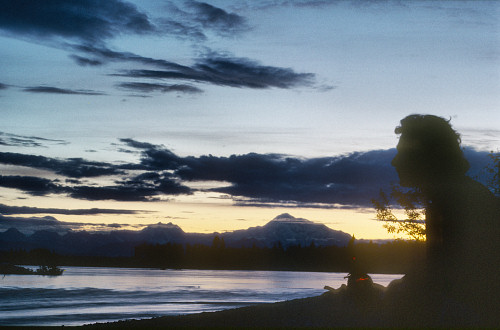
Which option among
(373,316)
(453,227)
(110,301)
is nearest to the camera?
(373,316)

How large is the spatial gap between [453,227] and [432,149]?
3.71 m

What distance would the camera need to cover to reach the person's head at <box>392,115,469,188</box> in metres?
25.5

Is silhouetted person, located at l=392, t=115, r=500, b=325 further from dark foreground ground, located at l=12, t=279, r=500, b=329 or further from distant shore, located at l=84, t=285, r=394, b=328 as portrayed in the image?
distant shore, located at l=84, t=285, r=394, b=328

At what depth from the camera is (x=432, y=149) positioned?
83.9ft

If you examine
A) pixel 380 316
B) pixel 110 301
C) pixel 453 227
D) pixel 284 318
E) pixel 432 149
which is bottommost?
pixel 110 301

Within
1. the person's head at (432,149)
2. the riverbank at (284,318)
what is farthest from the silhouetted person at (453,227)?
the riverbank at (284,318)

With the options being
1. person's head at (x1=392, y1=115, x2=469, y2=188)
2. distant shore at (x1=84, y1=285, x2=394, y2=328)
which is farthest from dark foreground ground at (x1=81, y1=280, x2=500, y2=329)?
person's head at (x1=392, y1=115, x2=469, y2=188)

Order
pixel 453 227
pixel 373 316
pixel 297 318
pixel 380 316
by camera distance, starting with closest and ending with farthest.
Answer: pixel 373 316
pixel 380 316
pixel 453 227
pixel 297 318

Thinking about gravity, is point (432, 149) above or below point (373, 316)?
above

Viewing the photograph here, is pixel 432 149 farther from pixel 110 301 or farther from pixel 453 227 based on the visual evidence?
pixel 110 301

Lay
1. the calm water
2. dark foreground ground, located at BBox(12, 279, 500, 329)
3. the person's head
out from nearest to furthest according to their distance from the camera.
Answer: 1. dark foreground ground, located at BBox(12, 279, 500, 329)
2. the person's head
3. the calm water

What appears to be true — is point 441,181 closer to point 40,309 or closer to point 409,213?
point 409,213

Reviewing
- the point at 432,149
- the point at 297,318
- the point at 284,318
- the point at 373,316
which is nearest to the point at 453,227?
the point at 432,149

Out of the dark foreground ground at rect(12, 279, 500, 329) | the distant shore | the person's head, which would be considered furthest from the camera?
the person's head
